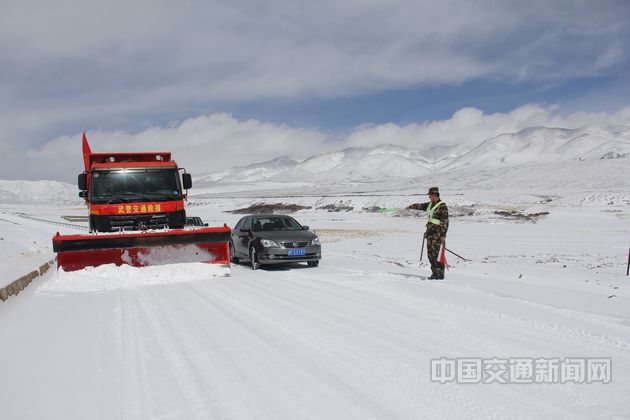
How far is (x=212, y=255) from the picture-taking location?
11297mm

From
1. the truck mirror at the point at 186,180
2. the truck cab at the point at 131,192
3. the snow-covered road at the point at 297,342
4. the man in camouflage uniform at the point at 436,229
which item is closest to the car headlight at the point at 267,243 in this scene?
the snow-covered road at the point at 297,342

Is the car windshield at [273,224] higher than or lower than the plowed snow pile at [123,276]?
higher

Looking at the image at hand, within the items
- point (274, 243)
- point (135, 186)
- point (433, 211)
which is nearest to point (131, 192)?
point (135, 186)

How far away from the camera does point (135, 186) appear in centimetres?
1144

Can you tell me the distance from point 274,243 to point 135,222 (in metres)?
3.20

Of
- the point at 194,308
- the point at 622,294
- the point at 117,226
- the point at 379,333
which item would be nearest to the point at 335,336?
the point at 379,333

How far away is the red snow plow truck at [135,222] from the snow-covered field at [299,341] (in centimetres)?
37

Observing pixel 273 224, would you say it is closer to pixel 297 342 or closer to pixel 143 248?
pixel 143 248

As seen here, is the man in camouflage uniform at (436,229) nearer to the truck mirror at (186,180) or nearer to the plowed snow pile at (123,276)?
the plowed snow pile at (123,276)

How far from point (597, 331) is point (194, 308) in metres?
5.26

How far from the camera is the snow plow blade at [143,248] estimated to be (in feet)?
33.2

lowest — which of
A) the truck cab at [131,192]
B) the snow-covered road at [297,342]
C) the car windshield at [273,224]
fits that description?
the snow-covered road at [297,342]

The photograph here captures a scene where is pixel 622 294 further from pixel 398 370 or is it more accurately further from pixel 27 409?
pixel 27 409

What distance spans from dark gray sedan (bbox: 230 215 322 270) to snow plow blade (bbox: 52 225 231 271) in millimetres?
1311
